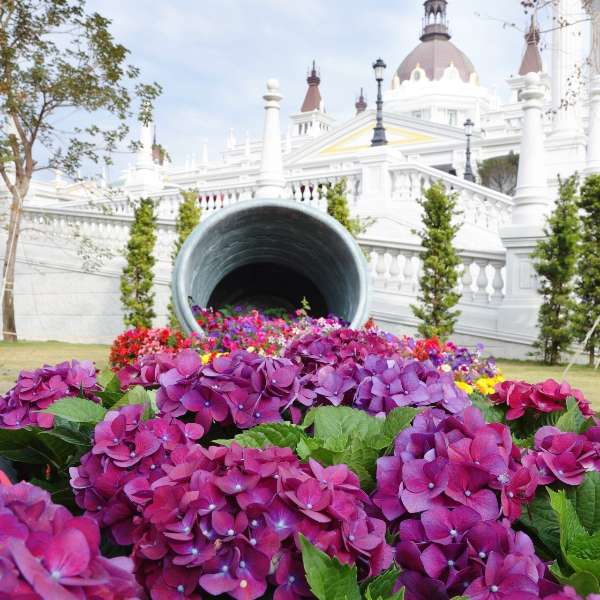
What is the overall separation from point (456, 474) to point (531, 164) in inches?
421

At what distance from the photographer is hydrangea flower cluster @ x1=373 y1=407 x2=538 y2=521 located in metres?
1.22

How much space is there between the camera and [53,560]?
0.79 m

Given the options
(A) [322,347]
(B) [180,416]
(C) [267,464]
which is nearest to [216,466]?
(C) [267,464]

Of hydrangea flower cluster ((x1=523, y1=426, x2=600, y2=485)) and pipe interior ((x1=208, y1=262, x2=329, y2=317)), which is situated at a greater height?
pipe interior ((x1=208, y1=262, x2=329, y2=317))

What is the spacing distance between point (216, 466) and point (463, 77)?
78.3m

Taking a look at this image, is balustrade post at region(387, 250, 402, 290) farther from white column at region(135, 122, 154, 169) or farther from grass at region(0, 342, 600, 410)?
white column at region(135, 122, 154, 169)

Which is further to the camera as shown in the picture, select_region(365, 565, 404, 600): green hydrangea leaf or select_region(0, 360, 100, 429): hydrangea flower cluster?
select_region(0, 360, 100, 429): hydrangea flower cluster

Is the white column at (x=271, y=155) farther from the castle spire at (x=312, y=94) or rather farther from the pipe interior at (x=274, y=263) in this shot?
the castle spire at (x=312, y=94)

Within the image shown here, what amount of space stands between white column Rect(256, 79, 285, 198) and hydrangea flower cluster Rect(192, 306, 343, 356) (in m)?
6.73

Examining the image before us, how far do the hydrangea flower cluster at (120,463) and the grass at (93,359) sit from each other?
5.04 metres

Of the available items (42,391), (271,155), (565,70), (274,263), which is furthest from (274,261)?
(565,70)

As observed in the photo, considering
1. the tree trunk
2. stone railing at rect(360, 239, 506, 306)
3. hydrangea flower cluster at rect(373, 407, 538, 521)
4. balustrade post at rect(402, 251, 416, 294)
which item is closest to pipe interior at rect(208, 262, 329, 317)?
stone railing at rect(360, 239, 506, 306)

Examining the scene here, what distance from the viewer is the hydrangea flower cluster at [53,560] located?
73 centimetres

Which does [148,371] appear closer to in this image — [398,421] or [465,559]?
[398,421]
